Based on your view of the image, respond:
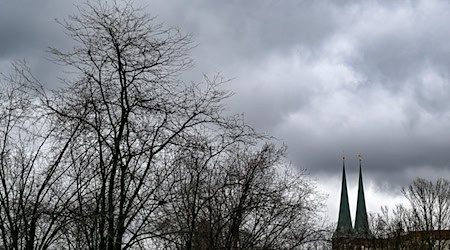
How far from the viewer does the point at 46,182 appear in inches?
484

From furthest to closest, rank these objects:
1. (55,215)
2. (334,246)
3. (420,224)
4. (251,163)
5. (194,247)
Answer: (420,224) < (334,246) < (251,163) < (194,247) < (55,215)

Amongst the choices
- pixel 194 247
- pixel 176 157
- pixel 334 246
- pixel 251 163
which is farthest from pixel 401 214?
pixel 176 157

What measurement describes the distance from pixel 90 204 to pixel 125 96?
102 inches

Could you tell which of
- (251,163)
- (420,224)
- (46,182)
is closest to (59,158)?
(46,182)

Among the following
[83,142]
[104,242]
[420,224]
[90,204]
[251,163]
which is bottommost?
[104,242]

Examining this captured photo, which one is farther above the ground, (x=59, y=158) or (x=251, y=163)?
(x=251, y=163)

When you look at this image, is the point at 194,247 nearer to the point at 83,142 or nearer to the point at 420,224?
the point at 83,142

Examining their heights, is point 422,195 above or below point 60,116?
above

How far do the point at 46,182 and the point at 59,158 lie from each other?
1.77ft

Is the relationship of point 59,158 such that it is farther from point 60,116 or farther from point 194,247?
point 194,247

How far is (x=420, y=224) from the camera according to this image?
55219 millimetres

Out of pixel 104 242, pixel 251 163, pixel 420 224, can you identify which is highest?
pixel 420 224

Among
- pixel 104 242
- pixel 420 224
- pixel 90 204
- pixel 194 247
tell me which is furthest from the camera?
pixel 420 224

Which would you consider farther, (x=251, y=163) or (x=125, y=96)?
(x=251, y=163)
